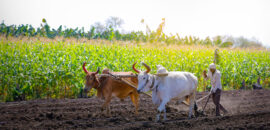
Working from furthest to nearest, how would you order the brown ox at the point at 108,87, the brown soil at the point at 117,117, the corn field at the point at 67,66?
the corn field at the point at 67,66 < the brown ox at the point at 108,87 < the brown soil at the point at 117,117

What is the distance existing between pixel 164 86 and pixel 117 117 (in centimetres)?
164

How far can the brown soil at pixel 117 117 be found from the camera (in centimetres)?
707

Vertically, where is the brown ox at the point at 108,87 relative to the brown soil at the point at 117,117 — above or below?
above

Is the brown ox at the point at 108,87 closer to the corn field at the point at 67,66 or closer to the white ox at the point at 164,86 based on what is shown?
the white ox at the point at 164,86

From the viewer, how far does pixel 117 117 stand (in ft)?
26.8

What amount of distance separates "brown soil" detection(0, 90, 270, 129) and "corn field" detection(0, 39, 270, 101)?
4.54ft

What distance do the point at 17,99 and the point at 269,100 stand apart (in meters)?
9.31

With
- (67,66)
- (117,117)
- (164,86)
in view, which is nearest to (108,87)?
(117,117)

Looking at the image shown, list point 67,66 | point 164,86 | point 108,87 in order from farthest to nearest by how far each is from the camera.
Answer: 1. point 67,66
2. point 108,87
3. point 164,86

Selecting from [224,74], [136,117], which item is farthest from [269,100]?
[136,117]

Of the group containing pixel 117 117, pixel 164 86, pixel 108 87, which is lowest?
pixel 117 117

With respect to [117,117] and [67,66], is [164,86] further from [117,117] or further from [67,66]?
[67,66]

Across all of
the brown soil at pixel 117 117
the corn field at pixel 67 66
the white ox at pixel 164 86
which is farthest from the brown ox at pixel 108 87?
the corn field at pixel 67 66

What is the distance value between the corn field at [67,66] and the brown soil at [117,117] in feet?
4.54
